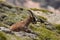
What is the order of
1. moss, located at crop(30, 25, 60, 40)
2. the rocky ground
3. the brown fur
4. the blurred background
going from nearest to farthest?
the rocky ground < the brown fur < moss, located at crop(30, 25, 60, 40) < the blurred background

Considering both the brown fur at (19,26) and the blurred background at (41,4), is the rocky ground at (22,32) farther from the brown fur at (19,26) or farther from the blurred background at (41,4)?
the blurred background at (41,4)

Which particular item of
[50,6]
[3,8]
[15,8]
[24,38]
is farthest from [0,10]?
[50,6]

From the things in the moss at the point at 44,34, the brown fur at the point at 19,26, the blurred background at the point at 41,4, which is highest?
the brown fur at the point at 19,26

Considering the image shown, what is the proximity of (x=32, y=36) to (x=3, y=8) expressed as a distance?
5.65 m

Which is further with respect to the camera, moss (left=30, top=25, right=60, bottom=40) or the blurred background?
the blurred background

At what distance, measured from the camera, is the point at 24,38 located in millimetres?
13789

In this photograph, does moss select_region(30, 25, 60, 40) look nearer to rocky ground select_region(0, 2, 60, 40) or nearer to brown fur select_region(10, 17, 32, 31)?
rocky ground select_region(0, 2, 60, 40)

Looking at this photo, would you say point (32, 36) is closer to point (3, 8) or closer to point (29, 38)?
point (29, 38)

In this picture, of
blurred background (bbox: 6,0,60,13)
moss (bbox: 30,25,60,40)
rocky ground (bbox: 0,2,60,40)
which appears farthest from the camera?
blurred background (bbox: 6,0,60,13)

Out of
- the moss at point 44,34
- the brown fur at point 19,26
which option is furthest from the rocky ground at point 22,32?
the brown fur at point 19,26

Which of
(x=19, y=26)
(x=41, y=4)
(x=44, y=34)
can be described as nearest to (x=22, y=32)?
(x=19, y=26)

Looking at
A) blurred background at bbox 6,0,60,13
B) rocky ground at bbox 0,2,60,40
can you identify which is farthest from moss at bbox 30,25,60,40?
blurred background at bbox 6,0,60,13

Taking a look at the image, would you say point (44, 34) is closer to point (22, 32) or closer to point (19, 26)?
point (22, 32)

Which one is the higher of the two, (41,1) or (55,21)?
(55,21)
